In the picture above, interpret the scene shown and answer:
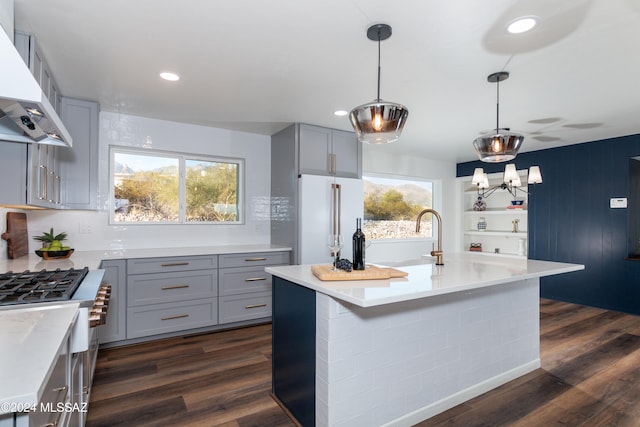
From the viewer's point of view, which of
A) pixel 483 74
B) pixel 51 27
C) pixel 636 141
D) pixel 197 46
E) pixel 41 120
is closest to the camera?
pixel 41 120

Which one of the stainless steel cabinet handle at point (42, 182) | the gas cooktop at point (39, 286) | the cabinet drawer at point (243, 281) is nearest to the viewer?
the gas cooktop at point (39, 286)

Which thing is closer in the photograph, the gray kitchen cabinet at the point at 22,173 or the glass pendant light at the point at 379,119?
the glass pendant light at the point at 379,119

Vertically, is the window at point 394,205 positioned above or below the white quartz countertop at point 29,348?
above

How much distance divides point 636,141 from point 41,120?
5906 millimetres

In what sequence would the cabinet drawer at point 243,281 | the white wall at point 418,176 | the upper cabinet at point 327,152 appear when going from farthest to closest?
the white wall at point 418,176, the upper cabinet at point 327,152, the cabinet drawer at point 243,281

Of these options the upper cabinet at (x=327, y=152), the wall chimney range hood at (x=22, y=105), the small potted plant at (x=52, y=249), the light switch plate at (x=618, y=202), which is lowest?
Result: the small potted plant at (x=52, y=249)

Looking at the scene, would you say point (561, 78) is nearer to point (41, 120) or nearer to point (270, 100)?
point (270, 100)

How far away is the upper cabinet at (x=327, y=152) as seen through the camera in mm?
3885

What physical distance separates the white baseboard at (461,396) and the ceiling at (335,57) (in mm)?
2227

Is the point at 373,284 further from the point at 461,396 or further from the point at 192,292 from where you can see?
the point at 192,292

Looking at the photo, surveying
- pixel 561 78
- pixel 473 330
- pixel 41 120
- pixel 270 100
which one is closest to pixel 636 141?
pixel 561 78

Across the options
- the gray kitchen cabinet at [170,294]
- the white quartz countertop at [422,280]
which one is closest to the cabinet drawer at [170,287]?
the gray kitchen cabinet at [170,294]

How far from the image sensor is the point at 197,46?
2.19 meters

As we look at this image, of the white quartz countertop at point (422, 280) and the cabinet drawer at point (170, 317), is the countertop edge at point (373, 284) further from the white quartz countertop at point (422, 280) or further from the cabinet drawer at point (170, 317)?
the cabinet drawer at point (170, 317)
